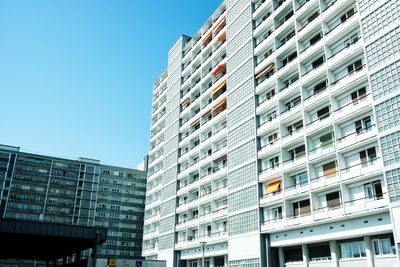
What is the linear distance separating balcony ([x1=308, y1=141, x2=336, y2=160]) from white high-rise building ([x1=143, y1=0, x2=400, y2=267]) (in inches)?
4.4

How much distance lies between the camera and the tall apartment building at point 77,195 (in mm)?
91312

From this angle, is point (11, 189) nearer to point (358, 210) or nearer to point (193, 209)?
point (193, 209)

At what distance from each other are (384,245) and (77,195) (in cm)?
8228

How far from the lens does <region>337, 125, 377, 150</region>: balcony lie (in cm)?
2858

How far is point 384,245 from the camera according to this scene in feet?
88.3

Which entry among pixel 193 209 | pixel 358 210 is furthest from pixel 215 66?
pixel 358 210

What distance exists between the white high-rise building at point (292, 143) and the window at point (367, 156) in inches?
3.1

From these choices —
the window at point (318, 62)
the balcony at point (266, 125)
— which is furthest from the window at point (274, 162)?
the window at point (318, 62)

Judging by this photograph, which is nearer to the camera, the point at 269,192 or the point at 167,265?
the point at 269,192

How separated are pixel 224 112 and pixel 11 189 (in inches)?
2559

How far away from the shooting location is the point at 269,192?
1453 inches

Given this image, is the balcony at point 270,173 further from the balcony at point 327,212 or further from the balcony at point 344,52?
the balcony at point 344,52

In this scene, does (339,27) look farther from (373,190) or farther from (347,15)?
(373,190)

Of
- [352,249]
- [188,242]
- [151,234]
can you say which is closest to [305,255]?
[352,249]
